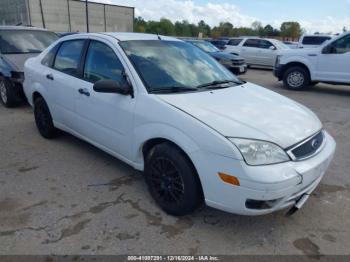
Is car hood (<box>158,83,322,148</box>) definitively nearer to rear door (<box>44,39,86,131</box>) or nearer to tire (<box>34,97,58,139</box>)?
rear door (<box>44,39,86,131</box>)

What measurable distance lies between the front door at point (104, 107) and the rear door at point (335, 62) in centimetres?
766

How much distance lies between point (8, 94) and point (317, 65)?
27.3 ft

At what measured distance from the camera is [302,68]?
997cm

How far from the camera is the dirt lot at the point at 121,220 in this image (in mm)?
2658

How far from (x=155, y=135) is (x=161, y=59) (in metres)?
1.01

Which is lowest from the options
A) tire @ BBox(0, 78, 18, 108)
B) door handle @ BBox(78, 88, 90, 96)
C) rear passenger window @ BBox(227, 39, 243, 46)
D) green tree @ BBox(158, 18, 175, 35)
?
green tree @ BBox(158, 18, 175, 35)

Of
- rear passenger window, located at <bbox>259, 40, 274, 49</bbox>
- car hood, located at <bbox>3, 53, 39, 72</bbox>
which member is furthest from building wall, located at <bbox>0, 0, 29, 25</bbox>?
car hood, located at <bbox>3, 53, 39, 72</bbox>

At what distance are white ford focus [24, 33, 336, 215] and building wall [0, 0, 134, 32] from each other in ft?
158

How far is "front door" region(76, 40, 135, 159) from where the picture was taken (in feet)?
10.9

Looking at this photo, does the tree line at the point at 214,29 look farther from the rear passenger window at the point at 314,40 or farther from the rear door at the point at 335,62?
the rear door at the point at 335,62

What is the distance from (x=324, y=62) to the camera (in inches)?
367

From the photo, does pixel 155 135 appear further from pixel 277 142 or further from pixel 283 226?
pixel 283 226

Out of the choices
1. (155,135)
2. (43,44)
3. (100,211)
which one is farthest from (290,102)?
(43,44)

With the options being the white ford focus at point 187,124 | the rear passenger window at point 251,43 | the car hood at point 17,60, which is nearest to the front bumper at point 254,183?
the white ford focus at point 187,124
